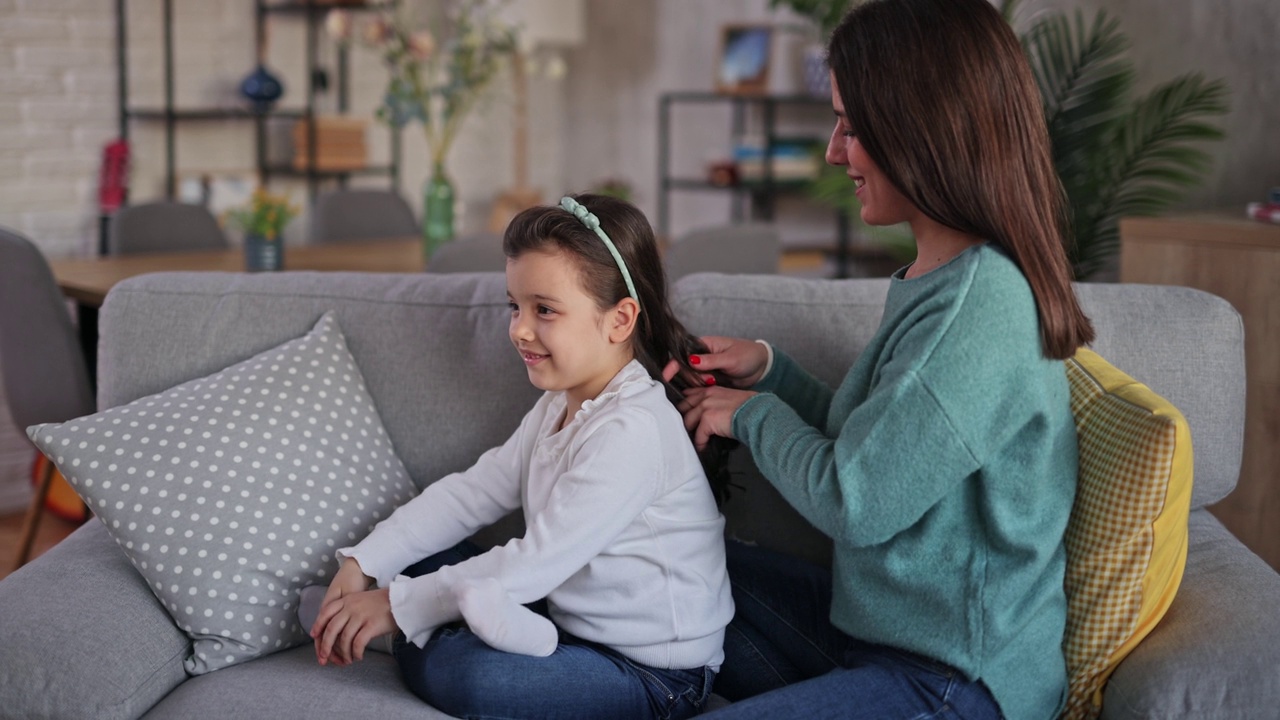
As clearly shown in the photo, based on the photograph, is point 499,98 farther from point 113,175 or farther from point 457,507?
point 457,507

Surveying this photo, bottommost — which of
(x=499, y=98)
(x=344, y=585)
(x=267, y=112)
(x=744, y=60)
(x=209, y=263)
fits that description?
(x=344, y=585)

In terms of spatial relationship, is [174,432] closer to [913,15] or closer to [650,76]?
[913,15]

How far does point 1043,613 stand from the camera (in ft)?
4.44

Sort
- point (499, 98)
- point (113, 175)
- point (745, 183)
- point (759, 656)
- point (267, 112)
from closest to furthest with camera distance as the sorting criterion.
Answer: point (759, 656) < point (113, 175) < point (267, 112) < point (745, 183) < point (499, 98)

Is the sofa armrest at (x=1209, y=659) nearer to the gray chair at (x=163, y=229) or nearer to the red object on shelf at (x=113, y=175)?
the gray chair at (x=163, y=229)

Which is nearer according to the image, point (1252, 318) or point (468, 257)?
point (1252, 318)

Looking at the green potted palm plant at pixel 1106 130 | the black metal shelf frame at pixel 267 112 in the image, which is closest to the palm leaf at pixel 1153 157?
the green potted palm plant at pixel 1106 130

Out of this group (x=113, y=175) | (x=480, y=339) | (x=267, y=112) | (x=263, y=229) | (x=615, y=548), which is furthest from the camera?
(x=267, y=112)

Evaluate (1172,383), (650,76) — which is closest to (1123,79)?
(1172,383)

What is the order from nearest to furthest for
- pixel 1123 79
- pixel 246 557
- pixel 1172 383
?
pixel 246 557
pixel 1172 383
pixel 1123 79

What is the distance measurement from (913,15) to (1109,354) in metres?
0.66

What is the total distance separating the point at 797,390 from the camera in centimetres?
164

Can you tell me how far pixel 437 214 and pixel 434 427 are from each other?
1773 mm

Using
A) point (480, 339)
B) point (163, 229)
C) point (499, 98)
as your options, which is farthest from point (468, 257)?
point (499, 98)
